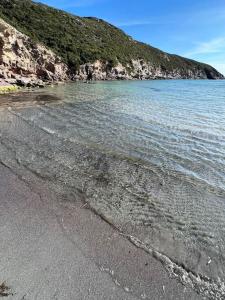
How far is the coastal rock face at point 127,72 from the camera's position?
85.9 metres

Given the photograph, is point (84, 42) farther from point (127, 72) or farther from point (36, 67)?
point (36, 67)

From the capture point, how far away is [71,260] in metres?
5.36

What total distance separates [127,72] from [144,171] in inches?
3837

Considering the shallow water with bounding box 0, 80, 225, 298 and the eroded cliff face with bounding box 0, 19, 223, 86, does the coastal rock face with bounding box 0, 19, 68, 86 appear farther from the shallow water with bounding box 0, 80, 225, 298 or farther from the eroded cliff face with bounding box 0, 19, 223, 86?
the shallow water with bounding box 0, 80, 225, 298

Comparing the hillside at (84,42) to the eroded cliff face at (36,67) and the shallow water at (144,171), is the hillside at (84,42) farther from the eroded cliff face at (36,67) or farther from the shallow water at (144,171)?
the shallow water at (144,171)

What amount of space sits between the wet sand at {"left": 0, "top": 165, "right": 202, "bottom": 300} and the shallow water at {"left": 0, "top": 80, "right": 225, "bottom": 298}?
1.92ft

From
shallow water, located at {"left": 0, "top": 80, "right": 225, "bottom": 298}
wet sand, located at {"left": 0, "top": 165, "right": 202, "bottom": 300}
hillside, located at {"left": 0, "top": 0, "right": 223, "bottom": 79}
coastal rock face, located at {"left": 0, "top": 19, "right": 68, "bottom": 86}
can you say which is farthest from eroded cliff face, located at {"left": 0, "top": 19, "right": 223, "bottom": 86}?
wet sand, located at {"left": 0, "top": 165, "right": 202, "bottom": 300}

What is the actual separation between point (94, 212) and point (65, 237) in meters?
1.28

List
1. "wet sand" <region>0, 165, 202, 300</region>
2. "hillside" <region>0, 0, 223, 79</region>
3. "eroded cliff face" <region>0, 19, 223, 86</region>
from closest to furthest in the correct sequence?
1. "wet sand" <region>0, 165, 202, 300</region>
2. "eroded cliff face" <region>0, 19, 223, 86</region>
3. "hillside" <region>0, 0, 223, 79</region>

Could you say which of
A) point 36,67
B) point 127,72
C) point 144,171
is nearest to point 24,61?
point 36,67

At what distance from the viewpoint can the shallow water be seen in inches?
250

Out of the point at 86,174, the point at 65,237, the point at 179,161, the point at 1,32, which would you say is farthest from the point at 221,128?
the point at 1,32

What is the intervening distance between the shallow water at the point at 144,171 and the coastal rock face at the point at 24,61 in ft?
109

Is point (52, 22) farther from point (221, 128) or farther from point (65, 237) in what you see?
point (65, 237)
